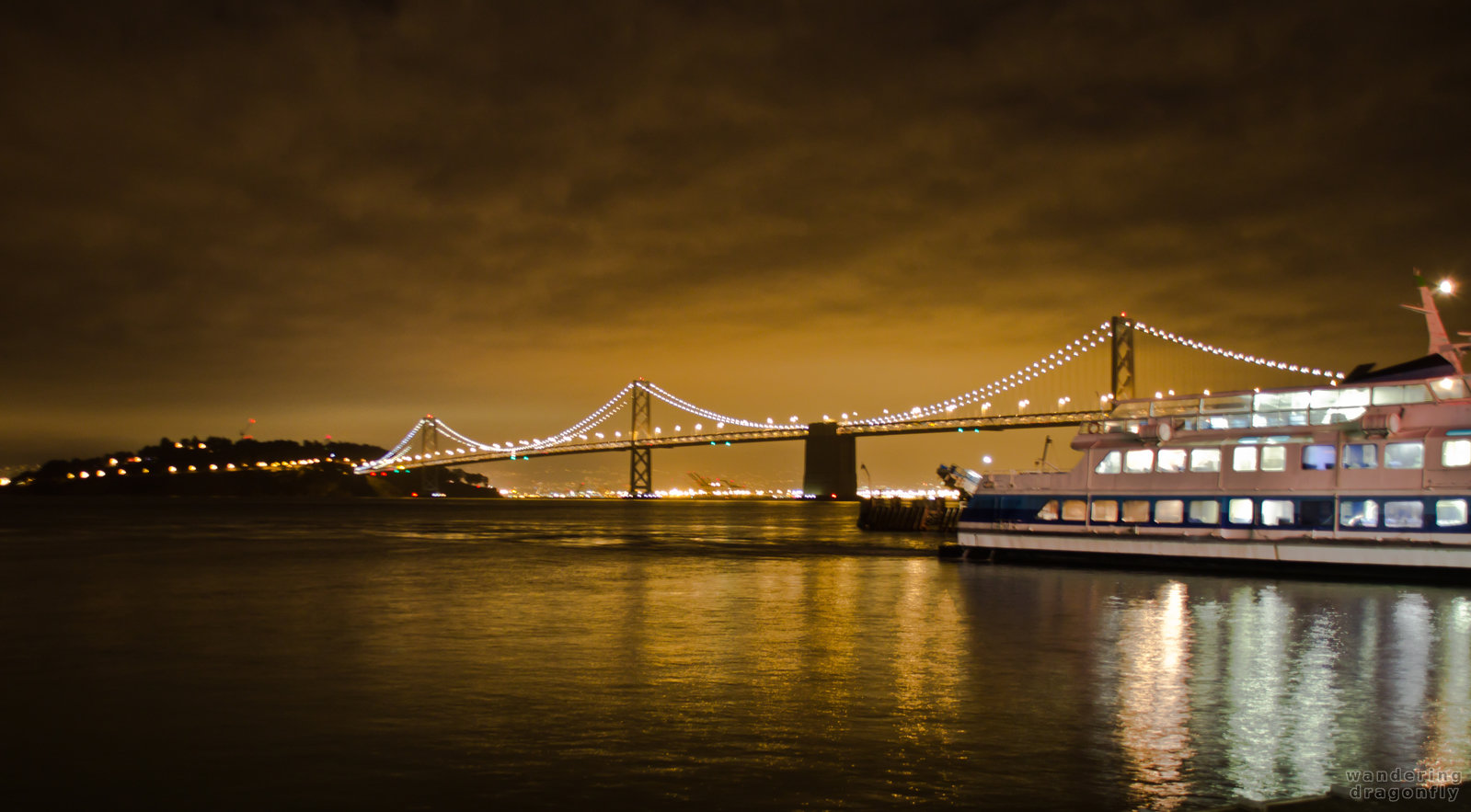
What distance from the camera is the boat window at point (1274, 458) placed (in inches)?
1085

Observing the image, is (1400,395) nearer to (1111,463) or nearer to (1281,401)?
(1281,401)

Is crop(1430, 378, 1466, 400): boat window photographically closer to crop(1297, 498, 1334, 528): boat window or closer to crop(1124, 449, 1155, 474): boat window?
crop(1297, 498, 1334, 528): boat window

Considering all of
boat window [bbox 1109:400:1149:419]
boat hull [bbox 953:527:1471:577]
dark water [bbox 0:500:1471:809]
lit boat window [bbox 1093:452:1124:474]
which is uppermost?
boat window [bbox 1109:400:1149:419]

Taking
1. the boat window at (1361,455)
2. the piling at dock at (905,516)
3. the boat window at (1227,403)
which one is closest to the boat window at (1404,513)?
the boat window at (1361,455)

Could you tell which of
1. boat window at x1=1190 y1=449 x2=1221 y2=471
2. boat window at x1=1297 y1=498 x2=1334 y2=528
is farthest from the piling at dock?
→ boat window at x1=1297 y1=498 x2=1334 y2=528

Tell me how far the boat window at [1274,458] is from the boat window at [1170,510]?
2512mm

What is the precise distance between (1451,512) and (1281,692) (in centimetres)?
1555

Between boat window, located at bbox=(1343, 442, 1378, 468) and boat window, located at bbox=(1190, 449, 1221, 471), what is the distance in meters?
3.09

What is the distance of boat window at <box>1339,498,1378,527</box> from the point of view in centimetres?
2589

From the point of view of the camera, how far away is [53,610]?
22516 millimetres

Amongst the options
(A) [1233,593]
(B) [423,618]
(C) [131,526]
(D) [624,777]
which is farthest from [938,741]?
(C) [131,526]

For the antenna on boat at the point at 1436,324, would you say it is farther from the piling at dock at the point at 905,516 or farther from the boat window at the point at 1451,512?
the piling at dock at the point at 905,516

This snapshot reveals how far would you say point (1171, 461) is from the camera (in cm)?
2967

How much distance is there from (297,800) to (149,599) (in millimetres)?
18905
